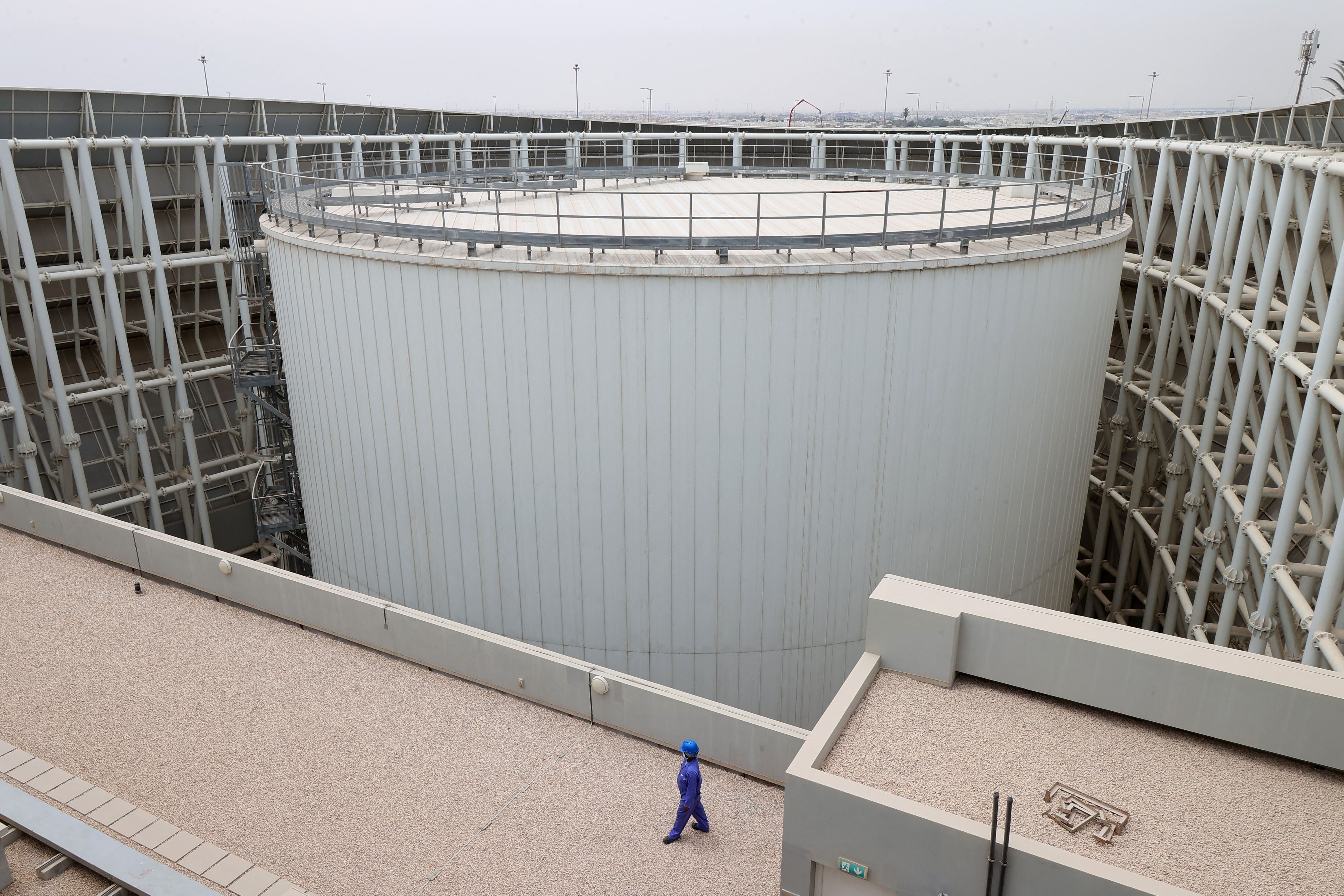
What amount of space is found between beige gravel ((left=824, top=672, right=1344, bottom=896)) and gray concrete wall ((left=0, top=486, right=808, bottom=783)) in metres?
1.50

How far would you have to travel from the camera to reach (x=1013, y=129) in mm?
44125

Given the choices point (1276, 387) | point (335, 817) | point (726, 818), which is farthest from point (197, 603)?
point (1276, 387)

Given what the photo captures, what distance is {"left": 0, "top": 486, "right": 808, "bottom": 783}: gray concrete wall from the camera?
9.38m

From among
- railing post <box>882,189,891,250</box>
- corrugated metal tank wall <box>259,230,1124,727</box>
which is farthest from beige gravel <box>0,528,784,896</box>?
railing post <box>882,189,891,250</box>

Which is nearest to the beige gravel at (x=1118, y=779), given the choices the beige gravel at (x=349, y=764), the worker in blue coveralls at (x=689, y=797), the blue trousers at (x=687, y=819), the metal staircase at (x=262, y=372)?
the worker in blue coveralls at (x=689, y=797)

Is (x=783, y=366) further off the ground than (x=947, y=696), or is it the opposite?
(x=783, y=366)

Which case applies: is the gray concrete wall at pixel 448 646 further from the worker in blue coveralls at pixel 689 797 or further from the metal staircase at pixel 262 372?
the metal staircase at pixel 262 372

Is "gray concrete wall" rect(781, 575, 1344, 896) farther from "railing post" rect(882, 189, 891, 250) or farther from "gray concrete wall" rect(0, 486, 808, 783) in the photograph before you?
"railing post" rect(882, 189, 891, 250)

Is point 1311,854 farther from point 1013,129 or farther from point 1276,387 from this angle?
point 1013,129

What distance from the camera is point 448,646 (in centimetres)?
1073

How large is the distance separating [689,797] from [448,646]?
365cm

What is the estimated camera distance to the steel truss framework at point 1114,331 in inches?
526

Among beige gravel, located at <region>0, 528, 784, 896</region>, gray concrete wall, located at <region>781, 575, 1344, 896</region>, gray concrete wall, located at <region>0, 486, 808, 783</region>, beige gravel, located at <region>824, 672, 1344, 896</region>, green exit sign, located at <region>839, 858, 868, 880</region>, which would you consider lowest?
beige gravel, located at <region>0, 528, 784, 896</region>

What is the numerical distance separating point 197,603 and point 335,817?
498 centimetres
